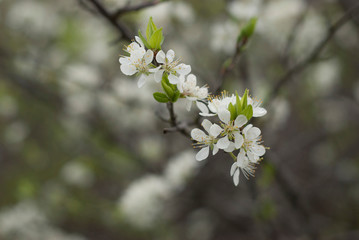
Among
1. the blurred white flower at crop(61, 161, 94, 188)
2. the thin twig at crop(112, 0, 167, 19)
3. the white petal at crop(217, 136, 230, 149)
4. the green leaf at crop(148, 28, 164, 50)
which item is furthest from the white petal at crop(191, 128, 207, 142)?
the blurred white flower at crop(61, 161, 94, 188)

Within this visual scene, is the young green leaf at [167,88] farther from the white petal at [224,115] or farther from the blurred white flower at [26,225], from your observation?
the blurred white flower at [26,225]

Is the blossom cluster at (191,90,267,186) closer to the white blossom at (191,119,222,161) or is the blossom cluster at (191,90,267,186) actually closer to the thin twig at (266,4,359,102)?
the white blossom at (191,119,222,161)

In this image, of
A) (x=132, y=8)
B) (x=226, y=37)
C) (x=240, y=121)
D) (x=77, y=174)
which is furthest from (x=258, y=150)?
(x=77, y=174)

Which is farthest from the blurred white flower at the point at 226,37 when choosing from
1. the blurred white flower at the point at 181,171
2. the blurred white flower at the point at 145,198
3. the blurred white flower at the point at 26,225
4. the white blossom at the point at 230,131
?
the blurred white flower at the point at 26,225

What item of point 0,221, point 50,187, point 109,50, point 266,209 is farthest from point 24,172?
point 266,209

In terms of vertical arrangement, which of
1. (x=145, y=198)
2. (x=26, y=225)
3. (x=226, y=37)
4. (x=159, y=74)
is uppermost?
(x=226, y=37)

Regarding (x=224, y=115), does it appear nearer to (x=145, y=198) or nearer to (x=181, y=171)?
(x=181, y=171)

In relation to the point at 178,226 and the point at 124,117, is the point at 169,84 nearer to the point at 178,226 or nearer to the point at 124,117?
the point at 124,117
